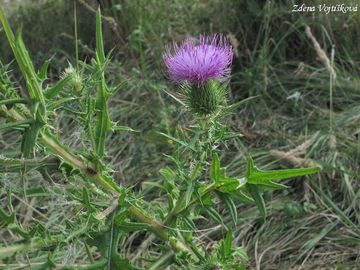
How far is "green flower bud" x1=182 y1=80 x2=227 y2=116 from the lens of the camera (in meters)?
1.46

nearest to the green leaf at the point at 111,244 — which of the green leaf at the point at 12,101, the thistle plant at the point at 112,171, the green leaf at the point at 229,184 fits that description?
the thistle plant at the point at 112,171

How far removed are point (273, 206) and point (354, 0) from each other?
1505 mm

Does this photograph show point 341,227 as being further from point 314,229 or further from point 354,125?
point 354,125

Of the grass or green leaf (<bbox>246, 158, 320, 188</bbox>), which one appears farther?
the grass

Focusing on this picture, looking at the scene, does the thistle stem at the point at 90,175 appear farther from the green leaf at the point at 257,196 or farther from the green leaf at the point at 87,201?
the green leaf at the point at 257,196

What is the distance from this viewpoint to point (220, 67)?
1481 mm

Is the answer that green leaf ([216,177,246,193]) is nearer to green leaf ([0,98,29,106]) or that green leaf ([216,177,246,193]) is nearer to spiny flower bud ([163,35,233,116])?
spiny flower bud ([163,35,233,116])

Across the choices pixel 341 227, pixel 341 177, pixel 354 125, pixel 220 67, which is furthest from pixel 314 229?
pixel 220 67

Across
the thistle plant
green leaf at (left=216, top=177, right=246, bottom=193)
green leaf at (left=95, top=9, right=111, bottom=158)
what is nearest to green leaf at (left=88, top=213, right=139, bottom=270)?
the thistle plant

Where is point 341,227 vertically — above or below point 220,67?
below

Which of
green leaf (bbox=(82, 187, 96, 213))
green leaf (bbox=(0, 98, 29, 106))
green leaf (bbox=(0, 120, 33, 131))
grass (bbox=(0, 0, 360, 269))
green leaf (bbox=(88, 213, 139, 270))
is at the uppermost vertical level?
Answer: green leaf (bbox=(0, 98, 29, 106))

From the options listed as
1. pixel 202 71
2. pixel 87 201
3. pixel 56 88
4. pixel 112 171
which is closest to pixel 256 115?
pixel 202 71

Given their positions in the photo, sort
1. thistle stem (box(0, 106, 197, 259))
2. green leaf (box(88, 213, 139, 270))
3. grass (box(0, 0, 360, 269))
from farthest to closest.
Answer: grass (box(0, 0, 360, 269)) < green leaf (box(88, 213, 139, 270)) < thistle stem (box(0, 106, 197, 259))

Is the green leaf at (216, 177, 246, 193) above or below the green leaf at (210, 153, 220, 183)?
below
